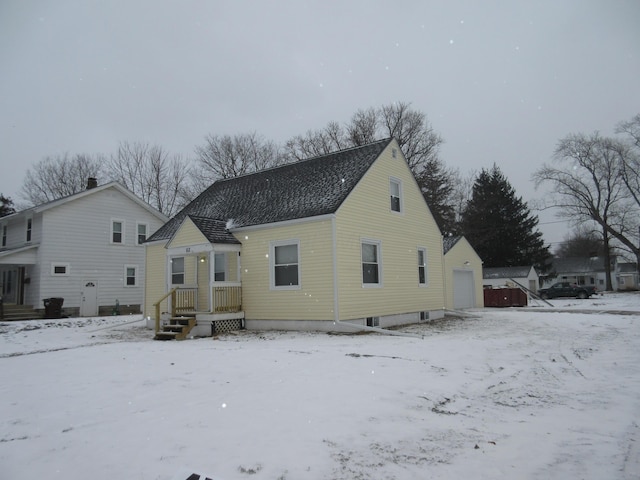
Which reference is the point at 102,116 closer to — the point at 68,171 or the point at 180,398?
the point at 68,171

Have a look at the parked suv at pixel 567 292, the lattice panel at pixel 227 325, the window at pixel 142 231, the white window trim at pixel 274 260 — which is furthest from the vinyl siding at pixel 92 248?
the parked suv at pixel 567 292

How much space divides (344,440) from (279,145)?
138ft

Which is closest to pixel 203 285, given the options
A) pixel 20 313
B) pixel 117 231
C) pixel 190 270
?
pixel 190 270

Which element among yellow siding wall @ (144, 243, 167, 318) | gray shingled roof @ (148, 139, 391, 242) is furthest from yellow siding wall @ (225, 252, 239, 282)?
yellow siding wall @ (144, 243, 167, 318)

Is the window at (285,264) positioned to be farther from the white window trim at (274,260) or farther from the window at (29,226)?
the window at (29,226)

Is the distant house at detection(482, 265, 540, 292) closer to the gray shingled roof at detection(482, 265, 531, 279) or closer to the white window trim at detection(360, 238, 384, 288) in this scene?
the gray shingled roof at detection(482, 265, 531, 279)

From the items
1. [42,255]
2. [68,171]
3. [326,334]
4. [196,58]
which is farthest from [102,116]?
[326,334]

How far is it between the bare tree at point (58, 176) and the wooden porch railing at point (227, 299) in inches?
1390

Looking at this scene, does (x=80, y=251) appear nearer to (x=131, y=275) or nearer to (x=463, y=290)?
(x=131, y=275)

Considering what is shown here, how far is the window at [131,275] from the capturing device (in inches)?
1044

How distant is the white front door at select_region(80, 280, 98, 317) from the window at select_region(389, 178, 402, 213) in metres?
17.5

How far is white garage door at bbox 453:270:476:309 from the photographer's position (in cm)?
2644

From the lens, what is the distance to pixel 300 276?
14250 mm

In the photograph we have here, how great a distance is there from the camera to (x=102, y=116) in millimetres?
62844
